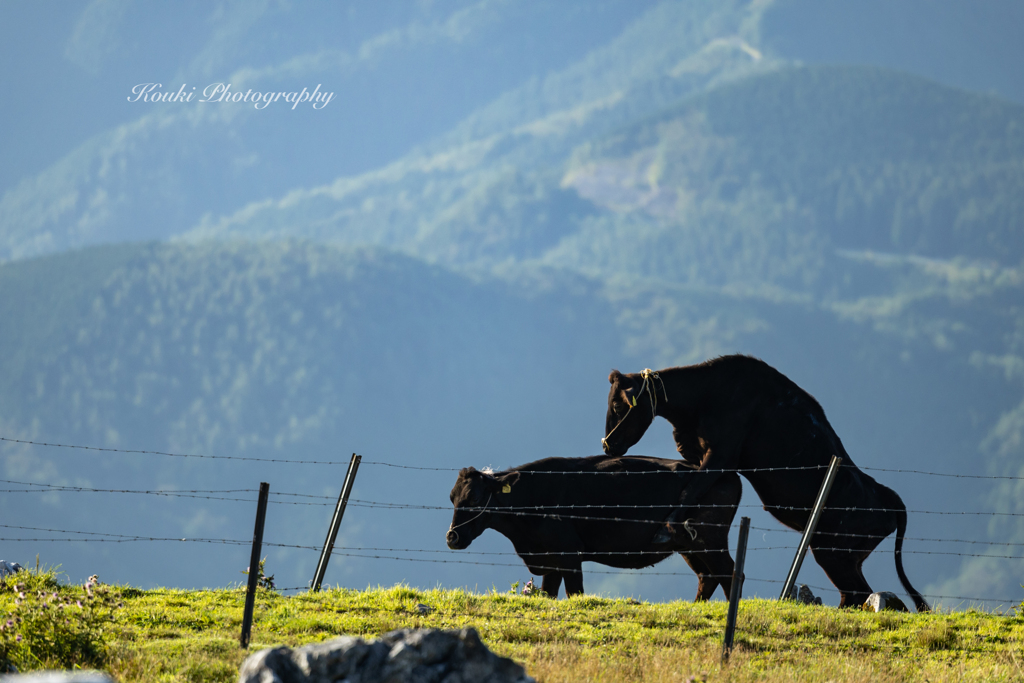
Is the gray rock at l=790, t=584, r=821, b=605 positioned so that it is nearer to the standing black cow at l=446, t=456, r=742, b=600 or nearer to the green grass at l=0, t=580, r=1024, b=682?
the standing black cow at l=446, t=456, r=742, b=600

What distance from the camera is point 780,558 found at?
18662cm

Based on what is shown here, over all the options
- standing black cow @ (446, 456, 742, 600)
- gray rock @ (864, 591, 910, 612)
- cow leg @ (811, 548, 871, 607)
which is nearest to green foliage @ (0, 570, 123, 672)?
standing black cow @ (446, 456, 742, 600)

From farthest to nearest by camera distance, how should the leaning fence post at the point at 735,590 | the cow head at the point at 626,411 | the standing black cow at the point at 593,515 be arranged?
the cow head at the point at 626,411
the standing black cow at the point at 593,515
the leaning fence post at the point at 735,590

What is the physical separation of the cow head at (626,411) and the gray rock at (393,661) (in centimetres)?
717

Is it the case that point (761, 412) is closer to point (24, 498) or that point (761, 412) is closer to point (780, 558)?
point (780, 558)

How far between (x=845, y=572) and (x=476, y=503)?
4846 millimetres

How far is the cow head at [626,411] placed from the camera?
14125 millimetres

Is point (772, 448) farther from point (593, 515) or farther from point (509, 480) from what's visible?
point (509, 480)

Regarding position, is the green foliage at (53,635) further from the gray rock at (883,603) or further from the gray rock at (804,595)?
the gray rock at (883,603)

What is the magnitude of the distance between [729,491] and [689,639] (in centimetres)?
387

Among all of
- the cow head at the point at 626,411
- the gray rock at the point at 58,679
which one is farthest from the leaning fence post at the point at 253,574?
the cow head at the point at 626,411

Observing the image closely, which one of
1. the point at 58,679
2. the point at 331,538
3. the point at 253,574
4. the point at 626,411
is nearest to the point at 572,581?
the point at 626,411

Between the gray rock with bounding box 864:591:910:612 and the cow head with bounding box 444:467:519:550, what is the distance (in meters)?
4.69

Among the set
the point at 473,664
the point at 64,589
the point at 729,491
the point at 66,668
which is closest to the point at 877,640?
the point at 729,491
